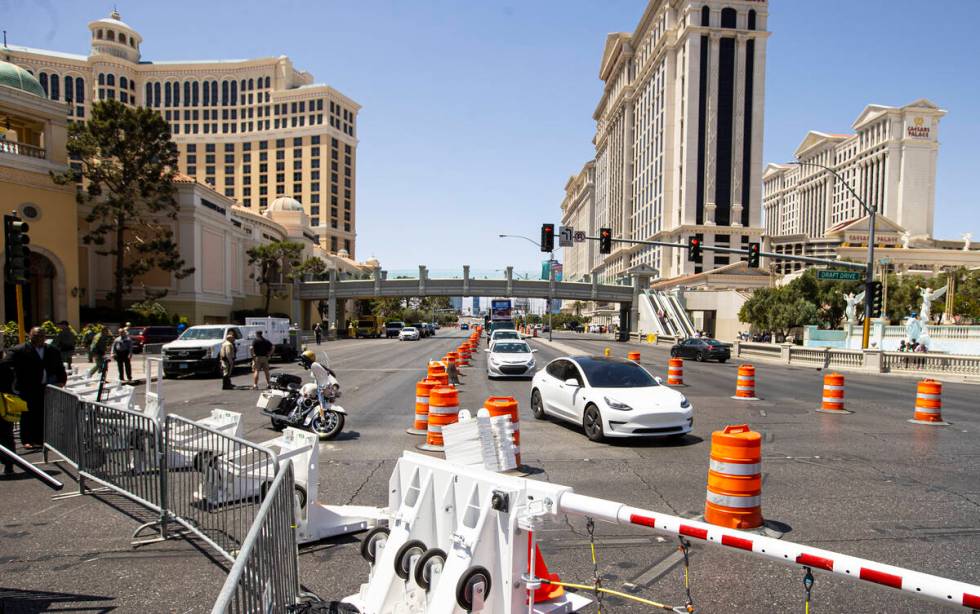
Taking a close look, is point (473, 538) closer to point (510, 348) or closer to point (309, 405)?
point (309, 405)

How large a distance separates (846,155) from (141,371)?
18100cm

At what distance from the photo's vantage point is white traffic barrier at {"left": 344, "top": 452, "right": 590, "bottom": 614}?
3564mm

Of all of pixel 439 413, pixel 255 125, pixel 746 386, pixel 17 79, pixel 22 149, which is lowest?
pixel 746 386

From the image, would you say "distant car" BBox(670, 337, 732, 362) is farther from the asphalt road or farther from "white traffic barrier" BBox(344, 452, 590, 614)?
"white traffic barrier" BBox(344, 452, 590, 614)

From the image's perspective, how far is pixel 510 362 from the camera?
20.9 metres

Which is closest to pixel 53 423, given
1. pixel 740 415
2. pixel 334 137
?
pixel 740 415

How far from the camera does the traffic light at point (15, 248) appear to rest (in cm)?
1284

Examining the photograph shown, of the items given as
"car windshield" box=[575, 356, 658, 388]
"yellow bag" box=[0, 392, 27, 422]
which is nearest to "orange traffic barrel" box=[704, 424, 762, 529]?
"car windshield" box=[575, 356, 658, 388]

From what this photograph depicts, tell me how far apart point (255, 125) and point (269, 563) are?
141 metres

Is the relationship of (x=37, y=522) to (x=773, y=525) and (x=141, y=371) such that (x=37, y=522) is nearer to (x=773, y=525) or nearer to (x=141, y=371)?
(x=773, y=525)

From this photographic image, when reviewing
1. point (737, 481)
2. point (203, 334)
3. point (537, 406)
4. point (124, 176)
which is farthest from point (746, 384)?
point (124, 176)

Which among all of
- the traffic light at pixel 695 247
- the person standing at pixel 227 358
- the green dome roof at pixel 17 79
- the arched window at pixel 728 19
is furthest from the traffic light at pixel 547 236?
the arched window at pixel 728 19

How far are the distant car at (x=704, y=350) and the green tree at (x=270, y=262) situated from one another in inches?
1722

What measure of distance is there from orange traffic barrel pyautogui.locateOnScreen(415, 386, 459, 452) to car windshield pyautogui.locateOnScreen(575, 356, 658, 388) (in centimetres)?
277
